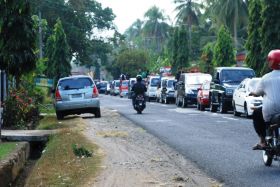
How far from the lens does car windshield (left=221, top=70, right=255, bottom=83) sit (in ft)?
102

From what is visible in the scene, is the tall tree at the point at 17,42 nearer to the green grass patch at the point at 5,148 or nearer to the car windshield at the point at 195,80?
the green grass patch at the point at 5,148

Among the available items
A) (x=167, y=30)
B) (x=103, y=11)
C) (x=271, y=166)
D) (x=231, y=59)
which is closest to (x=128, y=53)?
(x=167, y=30)

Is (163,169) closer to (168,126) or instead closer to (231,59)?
(168,126)

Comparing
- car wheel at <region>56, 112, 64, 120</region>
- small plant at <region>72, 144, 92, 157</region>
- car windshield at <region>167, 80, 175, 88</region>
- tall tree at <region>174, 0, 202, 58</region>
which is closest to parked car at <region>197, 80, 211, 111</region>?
car wheel at <region>56, 112, 64, 120</region>

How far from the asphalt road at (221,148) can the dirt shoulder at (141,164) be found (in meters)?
0.30

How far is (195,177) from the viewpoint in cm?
1042

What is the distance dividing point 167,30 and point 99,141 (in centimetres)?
9602

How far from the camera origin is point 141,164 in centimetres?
1166

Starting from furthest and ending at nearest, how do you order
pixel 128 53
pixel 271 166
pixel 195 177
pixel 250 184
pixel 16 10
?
pixel 128 53 → pixel 16 10 → pixel 271 166 → pixel 195 177 → pixel 250 184

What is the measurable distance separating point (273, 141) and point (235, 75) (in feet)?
68.2

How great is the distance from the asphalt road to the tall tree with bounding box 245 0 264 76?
1474 centimetres

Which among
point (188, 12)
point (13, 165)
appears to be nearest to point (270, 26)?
point (13, 165)

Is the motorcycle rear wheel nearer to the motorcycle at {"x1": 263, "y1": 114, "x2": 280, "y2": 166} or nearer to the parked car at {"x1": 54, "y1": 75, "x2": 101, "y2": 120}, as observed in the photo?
the motorcycle at {"x1": 263, "y1": 114, "x2": 280, "y2": 166}

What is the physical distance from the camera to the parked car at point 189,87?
37.6 m
